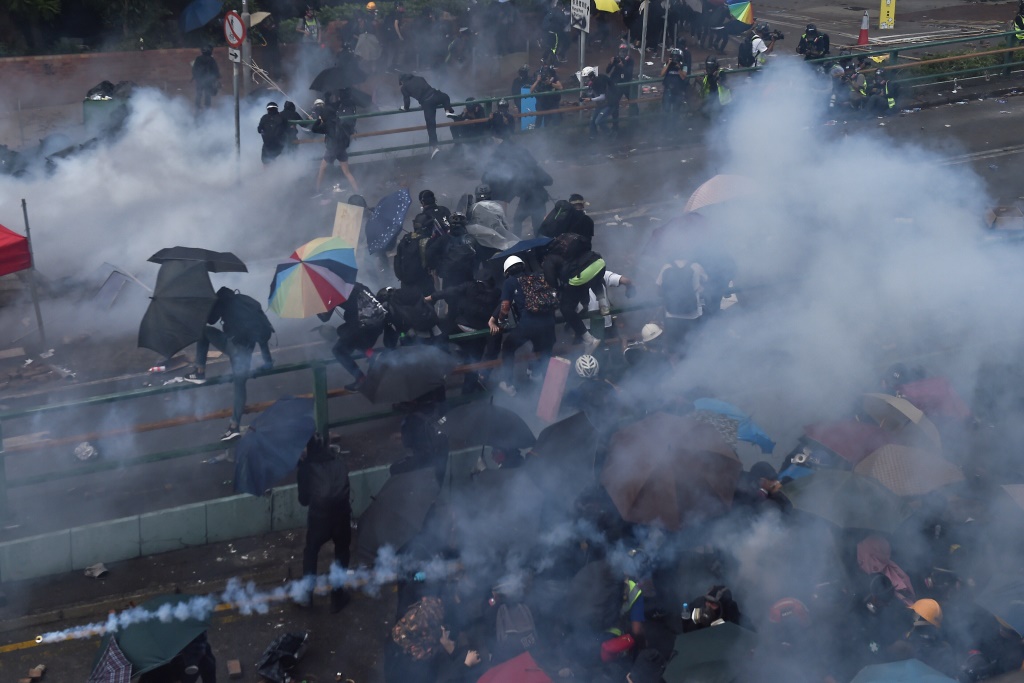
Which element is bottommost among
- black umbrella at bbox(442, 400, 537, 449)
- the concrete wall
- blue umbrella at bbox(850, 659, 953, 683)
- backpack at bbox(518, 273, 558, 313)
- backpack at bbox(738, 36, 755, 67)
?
the concrete wall

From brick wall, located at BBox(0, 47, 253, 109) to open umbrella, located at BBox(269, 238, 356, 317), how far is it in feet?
35.6

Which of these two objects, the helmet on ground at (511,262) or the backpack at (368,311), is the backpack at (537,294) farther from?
the backpack at (368,311)

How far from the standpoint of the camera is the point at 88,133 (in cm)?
1538

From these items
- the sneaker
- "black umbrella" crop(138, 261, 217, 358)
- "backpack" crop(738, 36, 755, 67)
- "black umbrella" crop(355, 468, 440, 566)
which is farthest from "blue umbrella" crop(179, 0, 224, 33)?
"black umbrella" crop(355, 468, 440, 566)

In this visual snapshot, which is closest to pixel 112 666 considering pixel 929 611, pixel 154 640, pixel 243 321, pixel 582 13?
pixel 154 640

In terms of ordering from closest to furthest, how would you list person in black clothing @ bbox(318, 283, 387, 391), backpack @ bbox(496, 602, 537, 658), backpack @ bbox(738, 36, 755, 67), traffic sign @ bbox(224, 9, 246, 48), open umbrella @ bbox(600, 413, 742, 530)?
1. backpack @ bbox(496, 602, 537, 658)
2. open umbrella @ bbox(600, 413, 742, 530)
3. person in black clothing @ bbox(318, 283, 387, 391)
4. traffic sign @ bbox(224, 9, 246, 48)
5. backpack @ bbox(738, 36, 755, 67)

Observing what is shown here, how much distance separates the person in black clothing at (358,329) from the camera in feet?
26.7

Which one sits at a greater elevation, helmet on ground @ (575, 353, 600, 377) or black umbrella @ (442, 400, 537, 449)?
helmet on ground @ (575, 353, 600, 377)

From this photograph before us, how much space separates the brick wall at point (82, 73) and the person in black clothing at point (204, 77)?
1.17 m

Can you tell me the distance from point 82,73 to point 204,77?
264 centimetres

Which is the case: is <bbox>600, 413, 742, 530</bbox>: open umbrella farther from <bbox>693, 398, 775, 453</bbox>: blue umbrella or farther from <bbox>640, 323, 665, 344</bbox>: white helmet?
<bbox>640, 323, 665, 344</bbox>: white helmet

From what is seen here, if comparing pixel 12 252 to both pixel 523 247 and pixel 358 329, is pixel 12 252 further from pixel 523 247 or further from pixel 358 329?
pixel 523 247

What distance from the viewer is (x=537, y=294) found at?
8.25m

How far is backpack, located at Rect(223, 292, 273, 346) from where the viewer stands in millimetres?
7988
